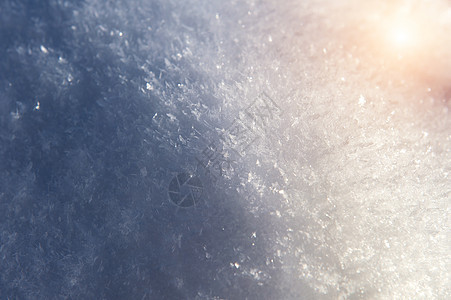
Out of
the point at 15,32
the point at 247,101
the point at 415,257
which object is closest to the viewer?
the point at 15,32

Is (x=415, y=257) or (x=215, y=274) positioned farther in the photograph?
(x=415, y=257)

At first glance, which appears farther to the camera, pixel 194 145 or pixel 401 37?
pixel 194 145

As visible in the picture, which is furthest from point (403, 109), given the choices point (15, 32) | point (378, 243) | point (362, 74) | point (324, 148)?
point (15, 32)

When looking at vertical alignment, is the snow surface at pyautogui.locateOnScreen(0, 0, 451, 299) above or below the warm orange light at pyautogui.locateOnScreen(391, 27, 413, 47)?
below

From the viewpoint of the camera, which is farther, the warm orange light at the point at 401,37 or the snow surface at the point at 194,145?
the snow surface at the point at 194,145

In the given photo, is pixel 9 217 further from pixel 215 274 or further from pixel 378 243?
pixel 378 243

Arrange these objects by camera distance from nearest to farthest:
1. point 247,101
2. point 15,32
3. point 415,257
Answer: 1. point 15,32
2. point 247,101
3. point 415,257

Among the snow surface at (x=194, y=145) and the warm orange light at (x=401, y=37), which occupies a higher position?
the warm orange light at (x=401, y=37)

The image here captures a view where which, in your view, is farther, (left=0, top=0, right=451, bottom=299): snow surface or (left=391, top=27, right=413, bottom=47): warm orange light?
(left=0, top=0, right=451, bottom=299): snow surface
